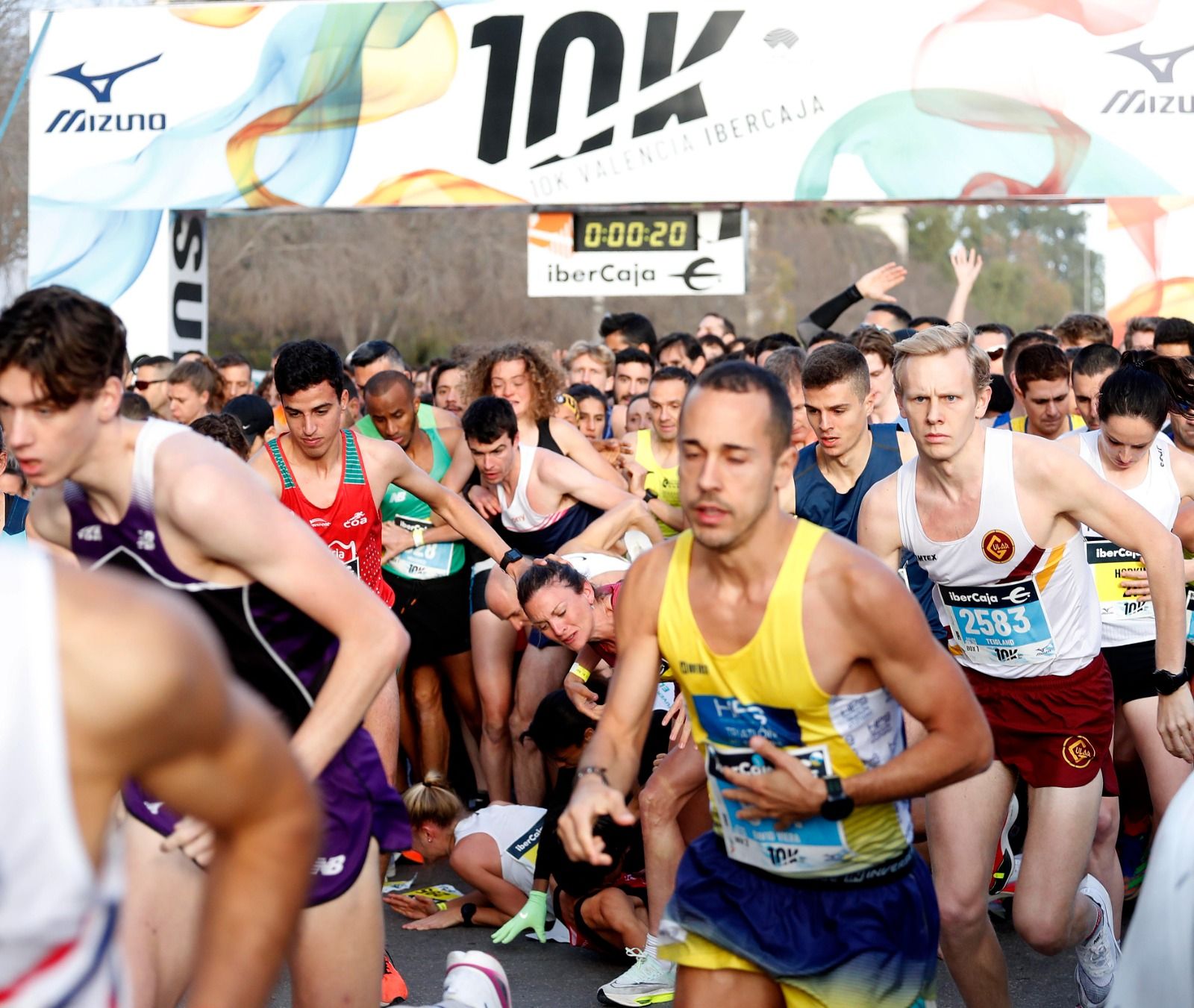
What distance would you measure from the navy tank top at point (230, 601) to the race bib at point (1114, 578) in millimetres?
3507

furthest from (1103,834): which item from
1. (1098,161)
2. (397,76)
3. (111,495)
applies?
(397,76)

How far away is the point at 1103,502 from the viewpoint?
4449mm

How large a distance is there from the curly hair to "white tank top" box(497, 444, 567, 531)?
0.49m

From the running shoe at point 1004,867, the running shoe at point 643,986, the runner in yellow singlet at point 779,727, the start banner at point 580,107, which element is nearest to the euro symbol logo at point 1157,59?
the start banner at point 580,107

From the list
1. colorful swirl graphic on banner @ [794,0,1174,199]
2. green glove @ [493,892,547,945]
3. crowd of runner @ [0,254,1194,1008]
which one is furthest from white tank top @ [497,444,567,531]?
colorful swirl graphic on banner @ [794,0,1174,199]

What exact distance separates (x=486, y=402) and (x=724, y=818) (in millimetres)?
3848

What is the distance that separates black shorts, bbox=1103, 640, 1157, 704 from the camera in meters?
5.68

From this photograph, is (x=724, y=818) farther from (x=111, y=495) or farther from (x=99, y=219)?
(x=99, y=219)

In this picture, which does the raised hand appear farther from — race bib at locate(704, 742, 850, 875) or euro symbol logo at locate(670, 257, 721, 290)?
race bib at locate(704, 742, 850, 875)

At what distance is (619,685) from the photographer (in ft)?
10.8

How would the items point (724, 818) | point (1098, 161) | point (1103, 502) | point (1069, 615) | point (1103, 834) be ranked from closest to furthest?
point (724, 818)
point (1103, 502)
point (1069, 615)
point (1103, 834)
point (1098, 161)

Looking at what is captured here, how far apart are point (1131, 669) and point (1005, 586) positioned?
1390 mm

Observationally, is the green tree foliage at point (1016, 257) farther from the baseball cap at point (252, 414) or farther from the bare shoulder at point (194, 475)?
the bare shoulder at point (194, 475)

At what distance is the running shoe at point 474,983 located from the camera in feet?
12.4
